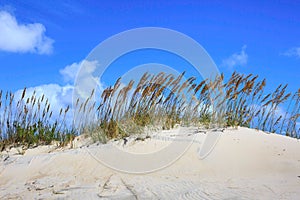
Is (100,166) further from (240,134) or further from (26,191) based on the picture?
(240,134)

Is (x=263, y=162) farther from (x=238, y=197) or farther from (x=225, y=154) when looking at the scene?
(x=238, y=197)

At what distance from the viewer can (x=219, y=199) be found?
3.39 meters

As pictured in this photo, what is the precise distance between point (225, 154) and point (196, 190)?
154 centimetres

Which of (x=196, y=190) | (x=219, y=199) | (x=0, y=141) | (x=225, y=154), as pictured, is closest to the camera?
(x=219, y=199)

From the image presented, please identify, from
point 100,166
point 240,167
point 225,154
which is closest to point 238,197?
point 240,167

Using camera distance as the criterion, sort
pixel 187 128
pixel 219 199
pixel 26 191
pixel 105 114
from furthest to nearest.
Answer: pixel 105 114 < pixel 187 128 < pixel 26 191 < pixel 219 199

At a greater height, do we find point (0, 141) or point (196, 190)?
point (0, 141)

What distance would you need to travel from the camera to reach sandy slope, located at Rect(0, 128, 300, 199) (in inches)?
150

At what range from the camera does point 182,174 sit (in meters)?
4.73

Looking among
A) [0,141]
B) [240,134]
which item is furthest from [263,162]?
[0,141]

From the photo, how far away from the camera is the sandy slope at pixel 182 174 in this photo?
381cm

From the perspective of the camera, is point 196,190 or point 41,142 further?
point 41,142

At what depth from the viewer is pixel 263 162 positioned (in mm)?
4859

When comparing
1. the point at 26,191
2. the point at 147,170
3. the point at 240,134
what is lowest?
the point at 26,191
